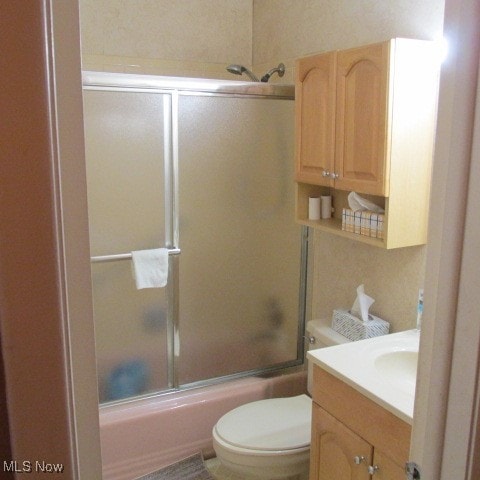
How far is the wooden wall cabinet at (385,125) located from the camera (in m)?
1.78

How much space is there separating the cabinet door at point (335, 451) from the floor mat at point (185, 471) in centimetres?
65

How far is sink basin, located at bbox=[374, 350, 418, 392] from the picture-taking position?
5.82 feet

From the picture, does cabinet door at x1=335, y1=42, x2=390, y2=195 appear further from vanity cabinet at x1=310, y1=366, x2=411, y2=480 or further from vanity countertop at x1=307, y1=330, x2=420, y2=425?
vanity cabinet at x1=310, y1=366, x2=411, y2=480

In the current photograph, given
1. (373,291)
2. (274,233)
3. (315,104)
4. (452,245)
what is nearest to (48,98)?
(452,245)

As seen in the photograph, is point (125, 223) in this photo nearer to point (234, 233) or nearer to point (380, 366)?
point (234, 233)

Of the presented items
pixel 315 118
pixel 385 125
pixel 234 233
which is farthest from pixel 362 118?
pixel 234 233

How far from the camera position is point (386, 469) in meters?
1.51

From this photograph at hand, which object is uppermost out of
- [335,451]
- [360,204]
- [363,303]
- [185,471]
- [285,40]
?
[285,40]

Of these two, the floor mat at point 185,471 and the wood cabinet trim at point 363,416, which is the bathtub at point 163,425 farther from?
the wood cabinet trim at point 363,416

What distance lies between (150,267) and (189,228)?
0.83 feet

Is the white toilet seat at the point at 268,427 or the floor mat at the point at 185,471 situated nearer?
the white toilet seat at the point at 268,427

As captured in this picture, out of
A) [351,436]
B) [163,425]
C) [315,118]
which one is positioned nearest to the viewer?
[351,436]

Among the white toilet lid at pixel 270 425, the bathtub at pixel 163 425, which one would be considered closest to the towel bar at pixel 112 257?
the bathtub at pixel 163 425

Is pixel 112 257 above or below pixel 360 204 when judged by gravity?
below
